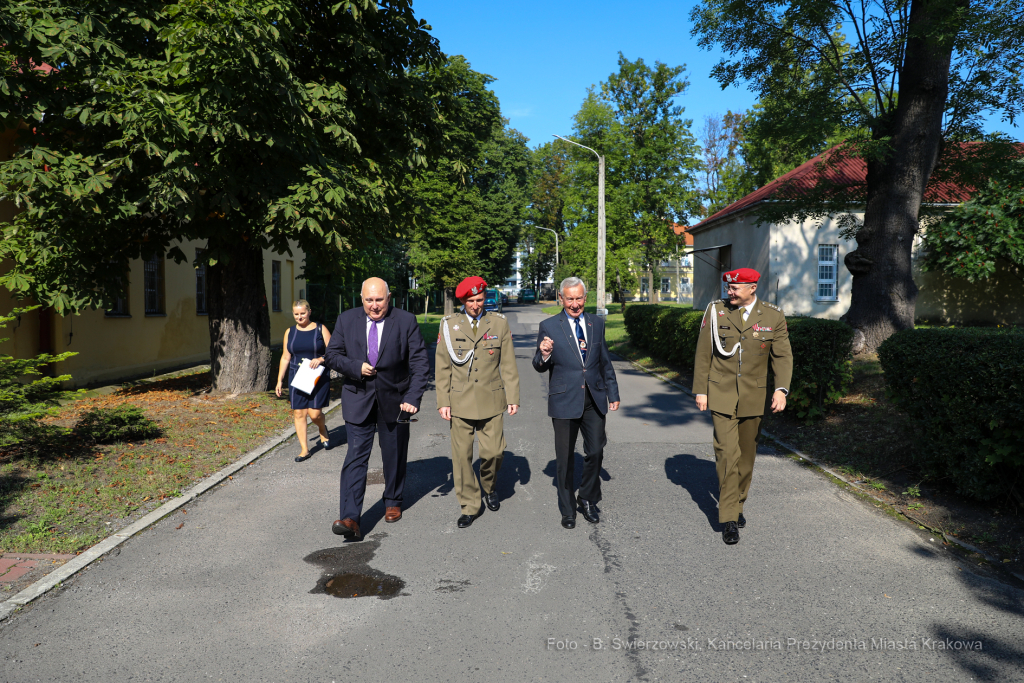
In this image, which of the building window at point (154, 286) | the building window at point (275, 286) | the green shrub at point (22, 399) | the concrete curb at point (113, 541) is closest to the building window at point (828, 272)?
the building window at point (275, 286)

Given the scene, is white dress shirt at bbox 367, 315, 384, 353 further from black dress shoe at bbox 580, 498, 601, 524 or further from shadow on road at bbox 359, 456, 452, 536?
black dress shoe at bbox 580, 498, 601, 524

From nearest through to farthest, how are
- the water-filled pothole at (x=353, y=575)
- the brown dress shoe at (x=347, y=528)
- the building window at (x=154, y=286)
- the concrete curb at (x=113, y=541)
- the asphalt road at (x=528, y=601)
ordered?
the asphalt road at (x=528, y=601), the concrete curb at (x=113, y=541), the water-filled pothole at (x=353, y=575), the brown dress shoe at (x=347, y=528), the building window at (x=154, y=286)

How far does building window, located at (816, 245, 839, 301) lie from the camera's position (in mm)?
26266

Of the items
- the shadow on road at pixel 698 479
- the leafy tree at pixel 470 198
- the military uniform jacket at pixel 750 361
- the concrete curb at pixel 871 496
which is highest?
the leafy tree at pixel 470 198

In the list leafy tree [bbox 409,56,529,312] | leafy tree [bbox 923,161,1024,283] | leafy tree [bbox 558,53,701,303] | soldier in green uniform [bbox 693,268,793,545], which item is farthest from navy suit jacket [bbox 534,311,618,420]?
leafy tree [bbox 558,53,701,303]

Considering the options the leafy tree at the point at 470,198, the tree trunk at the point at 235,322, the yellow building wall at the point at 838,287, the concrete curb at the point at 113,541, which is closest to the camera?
the concrete curb at the point at 113,541

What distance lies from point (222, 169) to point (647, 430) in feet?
22.1

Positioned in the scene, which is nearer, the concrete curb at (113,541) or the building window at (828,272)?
the concrete curb at (113,541)

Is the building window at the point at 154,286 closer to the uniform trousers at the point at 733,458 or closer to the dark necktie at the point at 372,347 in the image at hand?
the dark necktie at the point at 372,347

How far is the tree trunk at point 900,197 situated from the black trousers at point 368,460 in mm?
10541

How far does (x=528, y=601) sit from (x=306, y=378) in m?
4.37

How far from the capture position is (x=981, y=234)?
21688mm

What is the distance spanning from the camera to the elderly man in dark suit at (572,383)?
17.2 ft

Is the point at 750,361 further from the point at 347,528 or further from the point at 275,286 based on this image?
the point at 275,286
